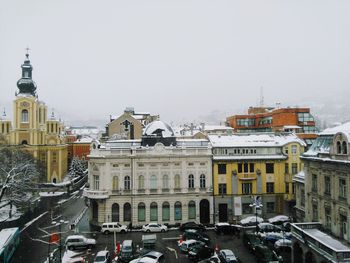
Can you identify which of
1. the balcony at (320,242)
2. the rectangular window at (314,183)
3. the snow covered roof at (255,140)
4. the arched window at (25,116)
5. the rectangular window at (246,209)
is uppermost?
the arched window at (25,116)

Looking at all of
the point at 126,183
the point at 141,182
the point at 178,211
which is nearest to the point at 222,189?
the point at 178,211

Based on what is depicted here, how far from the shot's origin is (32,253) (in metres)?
37.3

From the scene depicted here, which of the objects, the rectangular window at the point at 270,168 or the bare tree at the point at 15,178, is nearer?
the bare tree at the point at 15,178

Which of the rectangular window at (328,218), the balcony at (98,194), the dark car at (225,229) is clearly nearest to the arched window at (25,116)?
the balcony at (98,194)

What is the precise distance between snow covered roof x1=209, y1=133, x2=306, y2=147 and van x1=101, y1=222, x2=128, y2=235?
16.8 metres

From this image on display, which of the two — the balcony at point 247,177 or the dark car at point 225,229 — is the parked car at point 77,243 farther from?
the balcony at point 247,177

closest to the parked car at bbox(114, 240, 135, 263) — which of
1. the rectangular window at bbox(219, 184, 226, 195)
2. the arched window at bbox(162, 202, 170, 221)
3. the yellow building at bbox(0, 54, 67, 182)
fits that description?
the arched window at bbox(162, 202, 170, 221)

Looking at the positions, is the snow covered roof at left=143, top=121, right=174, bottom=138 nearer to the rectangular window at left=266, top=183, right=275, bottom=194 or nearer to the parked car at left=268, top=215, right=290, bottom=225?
the rectangular window at left=266, top=183, right=275, bottom=194

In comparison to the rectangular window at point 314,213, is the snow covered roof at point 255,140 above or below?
above

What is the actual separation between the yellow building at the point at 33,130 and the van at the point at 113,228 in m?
43.3

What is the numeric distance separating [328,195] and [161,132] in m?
26.3

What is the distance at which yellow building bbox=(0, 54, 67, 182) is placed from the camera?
3290 inches

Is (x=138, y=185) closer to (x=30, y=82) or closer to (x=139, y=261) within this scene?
(x=139, y=261)

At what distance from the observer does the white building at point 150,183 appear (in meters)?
48.0
